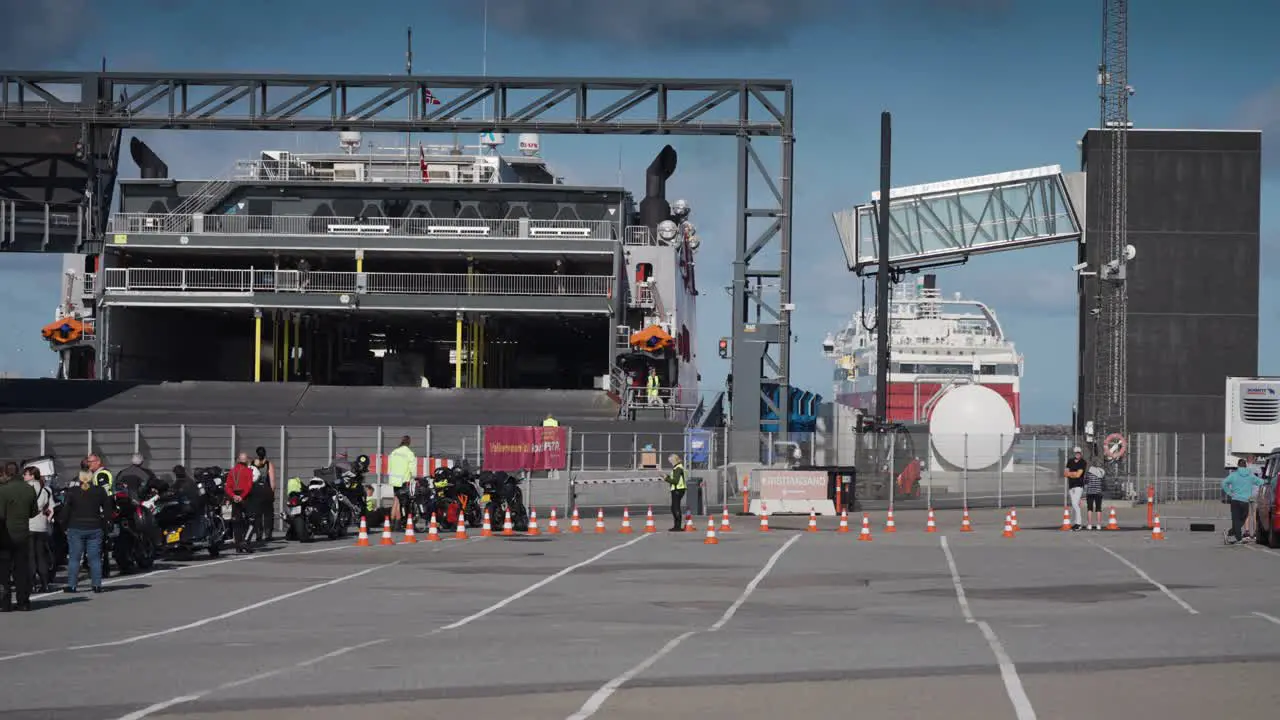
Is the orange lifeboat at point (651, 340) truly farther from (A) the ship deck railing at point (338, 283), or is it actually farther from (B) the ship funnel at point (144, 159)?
(B) the ship funnel at point (144, 159)

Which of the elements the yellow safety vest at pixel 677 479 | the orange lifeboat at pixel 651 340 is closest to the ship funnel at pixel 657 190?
the orange lifeboat at pixel 651 340

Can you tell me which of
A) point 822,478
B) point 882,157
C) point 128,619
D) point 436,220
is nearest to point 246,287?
point 436,220

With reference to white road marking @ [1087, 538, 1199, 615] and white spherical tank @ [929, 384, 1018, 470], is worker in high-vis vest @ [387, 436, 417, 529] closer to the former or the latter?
white road marking @ [1087, 538, 1199, 615]

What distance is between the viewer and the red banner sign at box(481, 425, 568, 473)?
42188mm

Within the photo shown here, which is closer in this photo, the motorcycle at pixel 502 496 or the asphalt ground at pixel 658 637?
the asphalt ground at pixel 658 637

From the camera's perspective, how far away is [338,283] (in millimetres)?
70500

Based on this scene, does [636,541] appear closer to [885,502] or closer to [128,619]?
[128,619]

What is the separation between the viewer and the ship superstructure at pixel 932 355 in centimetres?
10588

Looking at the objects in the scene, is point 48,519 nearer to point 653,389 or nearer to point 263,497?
point 263,497

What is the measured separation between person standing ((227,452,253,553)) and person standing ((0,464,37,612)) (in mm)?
9423

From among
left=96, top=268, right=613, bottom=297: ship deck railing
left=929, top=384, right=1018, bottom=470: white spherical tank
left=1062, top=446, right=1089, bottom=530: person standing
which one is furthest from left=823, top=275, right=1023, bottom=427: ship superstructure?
left=1062, top=446, right=1089, bottom=530: person standing

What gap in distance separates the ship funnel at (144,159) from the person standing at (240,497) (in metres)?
51.2

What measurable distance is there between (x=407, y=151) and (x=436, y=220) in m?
7.67

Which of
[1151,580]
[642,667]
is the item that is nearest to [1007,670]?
[642,667]
